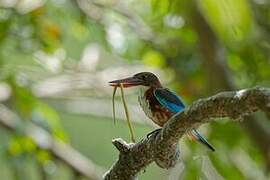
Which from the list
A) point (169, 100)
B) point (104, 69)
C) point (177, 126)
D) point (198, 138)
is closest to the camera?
point (177, 126)

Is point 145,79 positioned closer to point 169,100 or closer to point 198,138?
point 169,100

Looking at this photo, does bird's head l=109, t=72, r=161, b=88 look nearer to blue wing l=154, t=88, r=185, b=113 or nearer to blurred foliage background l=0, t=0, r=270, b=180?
blue wing l=154, t=88, r=185, b=113

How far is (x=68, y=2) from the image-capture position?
524 centimetres

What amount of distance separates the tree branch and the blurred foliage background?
1.43 metres

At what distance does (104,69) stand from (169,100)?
3.37 meters

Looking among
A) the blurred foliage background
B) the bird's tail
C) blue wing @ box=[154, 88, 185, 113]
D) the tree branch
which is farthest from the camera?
the blurred foliage background

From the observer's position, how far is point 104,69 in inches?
232

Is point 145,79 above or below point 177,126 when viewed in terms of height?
below

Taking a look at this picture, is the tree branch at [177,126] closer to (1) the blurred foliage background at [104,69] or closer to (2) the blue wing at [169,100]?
(2) the blue wing at [169,100]

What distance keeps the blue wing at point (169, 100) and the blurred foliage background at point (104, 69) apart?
1.03 meters

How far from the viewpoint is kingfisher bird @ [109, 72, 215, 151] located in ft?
8.31

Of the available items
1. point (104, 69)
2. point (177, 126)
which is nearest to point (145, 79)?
point (177, 126)

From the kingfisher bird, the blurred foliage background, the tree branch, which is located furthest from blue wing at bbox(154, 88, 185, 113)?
the blurred foliage background

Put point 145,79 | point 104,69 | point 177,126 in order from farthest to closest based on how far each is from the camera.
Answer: point 104,69 → point 145,79 → point 177,126
